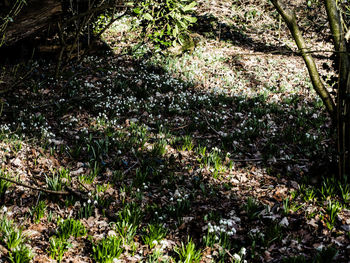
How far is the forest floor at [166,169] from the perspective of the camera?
269 cm

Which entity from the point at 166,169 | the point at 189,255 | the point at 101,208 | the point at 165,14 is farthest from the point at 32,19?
the point at 189,255

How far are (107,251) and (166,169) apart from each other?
1.86 metres

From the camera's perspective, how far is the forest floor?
2691mm

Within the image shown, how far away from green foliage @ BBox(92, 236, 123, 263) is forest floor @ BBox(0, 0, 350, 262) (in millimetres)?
13

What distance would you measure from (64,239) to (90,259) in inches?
13.5

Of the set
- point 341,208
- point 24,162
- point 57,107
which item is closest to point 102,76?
point 57,107

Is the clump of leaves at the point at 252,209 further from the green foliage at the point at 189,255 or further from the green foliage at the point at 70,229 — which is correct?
the green foliage at the point at 70,229

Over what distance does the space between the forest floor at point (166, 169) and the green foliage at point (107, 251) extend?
0.01 m

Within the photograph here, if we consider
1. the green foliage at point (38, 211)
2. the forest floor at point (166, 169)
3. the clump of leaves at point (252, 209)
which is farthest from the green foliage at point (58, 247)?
the clump of leaves at point (252, 209)

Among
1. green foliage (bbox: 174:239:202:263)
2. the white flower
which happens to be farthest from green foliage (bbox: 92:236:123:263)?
the white flower

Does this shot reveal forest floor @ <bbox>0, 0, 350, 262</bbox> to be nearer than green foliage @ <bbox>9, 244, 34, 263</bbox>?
No

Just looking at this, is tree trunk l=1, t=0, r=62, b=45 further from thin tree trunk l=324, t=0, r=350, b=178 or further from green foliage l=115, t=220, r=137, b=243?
thin tree trunk l=324, t=0, r=350, b=178

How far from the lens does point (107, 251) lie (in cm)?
247

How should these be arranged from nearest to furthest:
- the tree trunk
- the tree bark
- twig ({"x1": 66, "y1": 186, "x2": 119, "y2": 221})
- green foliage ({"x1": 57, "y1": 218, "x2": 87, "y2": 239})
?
green foliage ({"x1": 57, "y1": 218, "x2": 87, "y2": 239}) < twig ({"x1": 66, "y1": 186, "x2": 119, "y2": 221}) < the tree bark < the tree trunk
